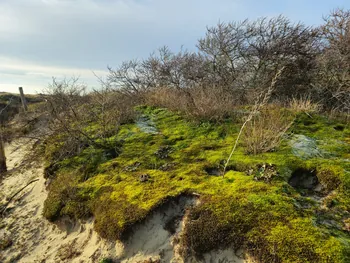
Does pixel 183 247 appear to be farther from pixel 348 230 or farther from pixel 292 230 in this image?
pixel 348 230

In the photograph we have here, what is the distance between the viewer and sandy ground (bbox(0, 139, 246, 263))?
2920 mm

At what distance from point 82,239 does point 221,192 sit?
221cm

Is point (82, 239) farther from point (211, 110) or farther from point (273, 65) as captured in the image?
point (273, 65)

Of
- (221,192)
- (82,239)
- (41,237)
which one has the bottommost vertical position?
(41,237)

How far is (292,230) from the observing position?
2502 millimetres

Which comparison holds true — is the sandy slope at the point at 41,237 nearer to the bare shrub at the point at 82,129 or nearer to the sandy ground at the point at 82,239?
the sandy ground at the point at 82,239

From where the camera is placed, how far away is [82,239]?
3.60 metres

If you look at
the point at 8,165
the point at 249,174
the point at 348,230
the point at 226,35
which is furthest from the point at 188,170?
the point at 226,35

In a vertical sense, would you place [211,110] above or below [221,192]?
above

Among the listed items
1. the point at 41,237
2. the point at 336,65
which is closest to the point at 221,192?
the point at 41,237

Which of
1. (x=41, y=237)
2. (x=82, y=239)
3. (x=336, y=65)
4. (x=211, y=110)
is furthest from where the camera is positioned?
(x=336, y=65)

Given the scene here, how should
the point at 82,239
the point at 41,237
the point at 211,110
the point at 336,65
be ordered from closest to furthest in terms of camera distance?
the point at 82,239, the point at 41,237, the point at 211,110, the point at 336,65

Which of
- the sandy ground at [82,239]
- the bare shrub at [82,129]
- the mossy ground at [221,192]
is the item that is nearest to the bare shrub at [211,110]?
the mossy ground at [221,192]

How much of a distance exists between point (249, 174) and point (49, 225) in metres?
3.60
